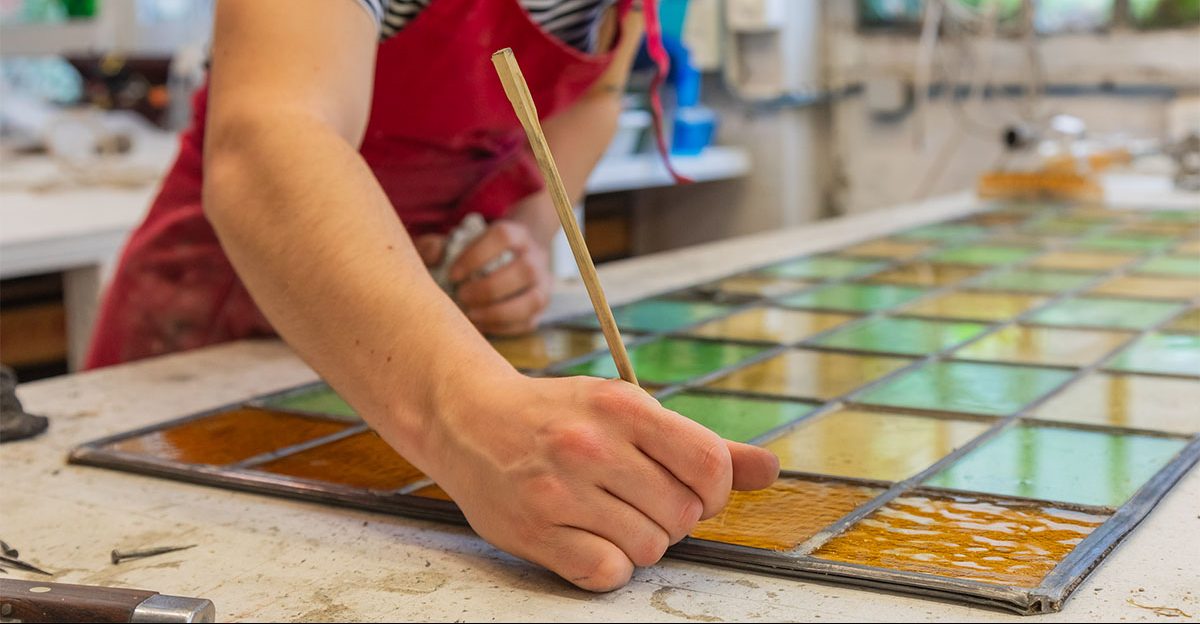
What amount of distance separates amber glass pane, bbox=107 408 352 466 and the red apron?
348 mm

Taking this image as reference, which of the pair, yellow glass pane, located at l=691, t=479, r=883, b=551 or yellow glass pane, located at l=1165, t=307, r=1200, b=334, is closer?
yellow glass pane, located at l=691, t=479, r=883, b=551

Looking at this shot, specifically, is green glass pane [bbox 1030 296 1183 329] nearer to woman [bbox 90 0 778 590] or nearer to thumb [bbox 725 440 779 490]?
woman [bbox 90 0 778 590]

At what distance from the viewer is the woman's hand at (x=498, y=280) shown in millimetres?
1320

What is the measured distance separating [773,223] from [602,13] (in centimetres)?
291

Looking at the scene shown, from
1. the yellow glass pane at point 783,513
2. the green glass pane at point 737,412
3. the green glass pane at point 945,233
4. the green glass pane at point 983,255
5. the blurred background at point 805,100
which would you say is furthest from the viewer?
the blurred background at point 805,100

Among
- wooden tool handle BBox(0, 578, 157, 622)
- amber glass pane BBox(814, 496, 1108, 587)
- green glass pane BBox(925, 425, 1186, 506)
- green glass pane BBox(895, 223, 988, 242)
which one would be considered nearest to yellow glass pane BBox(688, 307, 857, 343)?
green glass pane BBox(925, 425, 1186, 506)

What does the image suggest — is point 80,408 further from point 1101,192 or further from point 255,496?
point 1101,192

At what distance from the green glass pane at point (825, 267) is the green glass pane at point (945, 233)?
249mm

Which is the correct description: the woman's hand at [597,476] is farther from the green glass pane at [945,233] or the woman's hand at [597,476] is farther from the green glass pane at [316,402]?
the green glass pane at [945,233]

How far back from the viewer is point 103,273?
1963mm

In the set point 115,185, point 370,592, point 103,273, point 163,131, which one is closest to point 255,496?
point 370,592

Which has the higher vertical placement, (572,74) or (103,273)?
(572,74)

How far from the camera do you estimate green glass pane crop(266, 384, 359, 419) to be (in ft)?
3.45

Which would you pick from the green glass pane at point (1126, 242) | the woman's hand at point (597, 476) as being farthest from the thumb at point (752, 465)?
the green glass pane at point (1126, 242)
